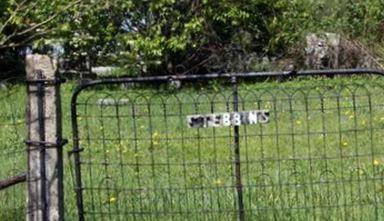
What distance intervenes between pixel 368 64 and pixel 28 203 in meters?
12.7

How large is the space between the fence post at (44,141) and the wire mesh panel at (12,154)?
1.20ft

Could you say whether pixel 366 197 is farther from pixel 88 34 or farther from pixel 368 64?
pixel 368 64

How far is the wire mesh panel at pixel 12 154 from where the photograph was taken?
5.80m

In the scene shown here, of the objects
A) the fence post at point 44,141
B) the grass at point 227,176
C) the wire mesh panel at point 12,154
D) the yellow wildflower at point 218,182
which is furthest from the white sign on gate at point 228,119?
the yellow wildflower at point 218,182

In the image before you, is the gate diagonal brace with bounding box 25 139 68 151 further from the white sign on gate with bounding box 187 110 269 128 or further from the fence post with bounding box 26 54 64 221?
the white sign on gate with bounding box 187 110 269 128

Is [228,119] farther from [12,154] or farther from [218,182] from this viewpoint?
[12,154]

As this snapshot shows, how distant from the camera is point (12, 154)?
26.3ft

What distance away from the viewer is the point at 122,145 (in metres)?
8.39

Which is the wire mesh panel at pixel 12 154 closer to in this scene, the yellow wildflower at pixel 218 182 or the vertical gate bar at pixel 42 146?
the vertical gate bar at pixel 42 146

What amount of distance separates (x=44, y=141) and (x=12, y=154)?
12.5 feet

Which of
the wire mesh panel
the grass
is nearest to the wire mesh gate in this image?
the grass

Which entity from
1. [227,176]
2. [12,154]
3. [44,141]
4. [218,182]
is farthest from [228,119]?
[12,154]

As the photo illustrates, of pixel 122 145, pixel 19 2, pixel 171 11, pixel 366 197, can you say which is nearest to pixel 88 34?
pixel 19 2

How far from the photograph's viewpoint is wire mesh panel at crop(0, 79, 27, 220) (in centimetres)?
580
